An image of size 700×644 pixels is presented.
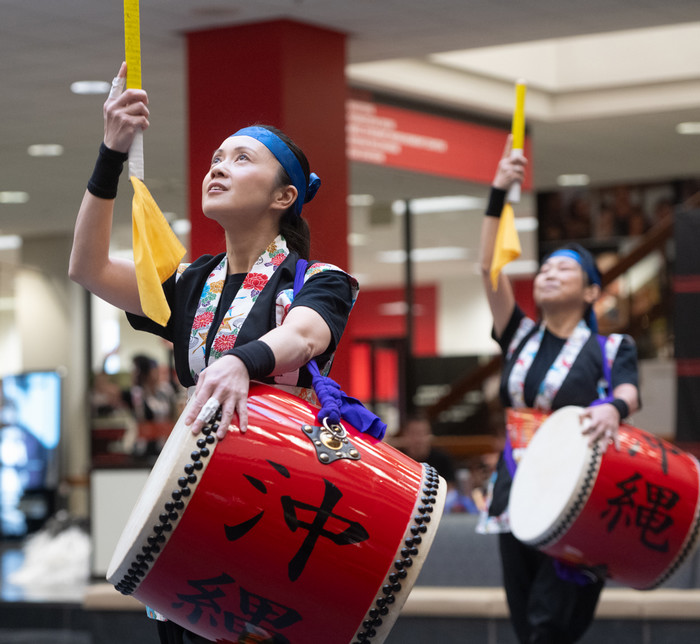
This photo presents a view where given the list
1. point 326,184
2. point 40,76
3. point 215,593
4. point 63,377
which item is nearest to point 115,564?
point 215,593

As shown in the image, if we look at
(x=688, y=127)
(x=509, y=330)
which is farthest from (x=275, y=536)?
(x=688, y=127)

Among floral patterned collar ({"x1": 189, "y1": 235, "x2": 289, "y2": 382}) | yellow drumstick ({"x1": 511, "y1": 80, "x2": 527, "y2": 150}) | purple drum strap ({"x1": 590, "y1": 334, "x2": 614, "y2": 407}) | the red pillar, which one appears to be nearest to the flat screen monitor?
the red pillar

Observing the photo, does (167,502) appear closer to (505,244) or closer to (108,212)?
(108,212)

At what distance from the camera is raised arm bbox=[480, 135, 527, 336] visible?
12.2ft

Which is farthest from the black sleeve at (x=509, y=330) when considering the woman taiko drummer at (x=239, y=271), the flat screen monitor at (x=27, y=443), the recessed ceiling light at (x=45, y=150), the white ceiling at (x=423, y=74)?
the flat screen monitor at (x=27, y=443)

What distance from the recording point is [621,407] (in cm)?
359

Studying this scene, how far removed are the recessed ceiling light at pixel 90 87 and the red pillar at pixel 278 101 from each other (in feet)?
Answer: 3.67

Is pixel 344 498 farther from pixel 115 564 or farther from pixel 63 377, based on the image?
pixel 63 377

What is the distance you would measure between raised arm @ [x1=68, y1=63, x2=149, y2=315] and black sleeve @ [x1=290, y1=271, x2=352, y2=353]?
35cm

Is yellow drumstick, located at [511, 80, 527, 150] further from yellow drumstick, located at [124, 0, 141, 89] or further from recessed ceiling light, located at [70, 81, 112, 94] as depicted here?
recessed ceiling light, located at [70, 81, 112, 94]

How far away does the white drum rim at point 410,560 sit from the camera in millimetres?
1908

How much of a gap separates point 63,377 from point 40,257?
1.33 metres

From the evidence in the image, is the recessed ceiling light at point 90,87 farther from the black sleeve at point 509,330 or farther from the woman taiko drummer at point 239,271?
the woman taiko drummer at point 239,271

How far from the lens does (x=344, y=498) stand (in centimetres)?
190
